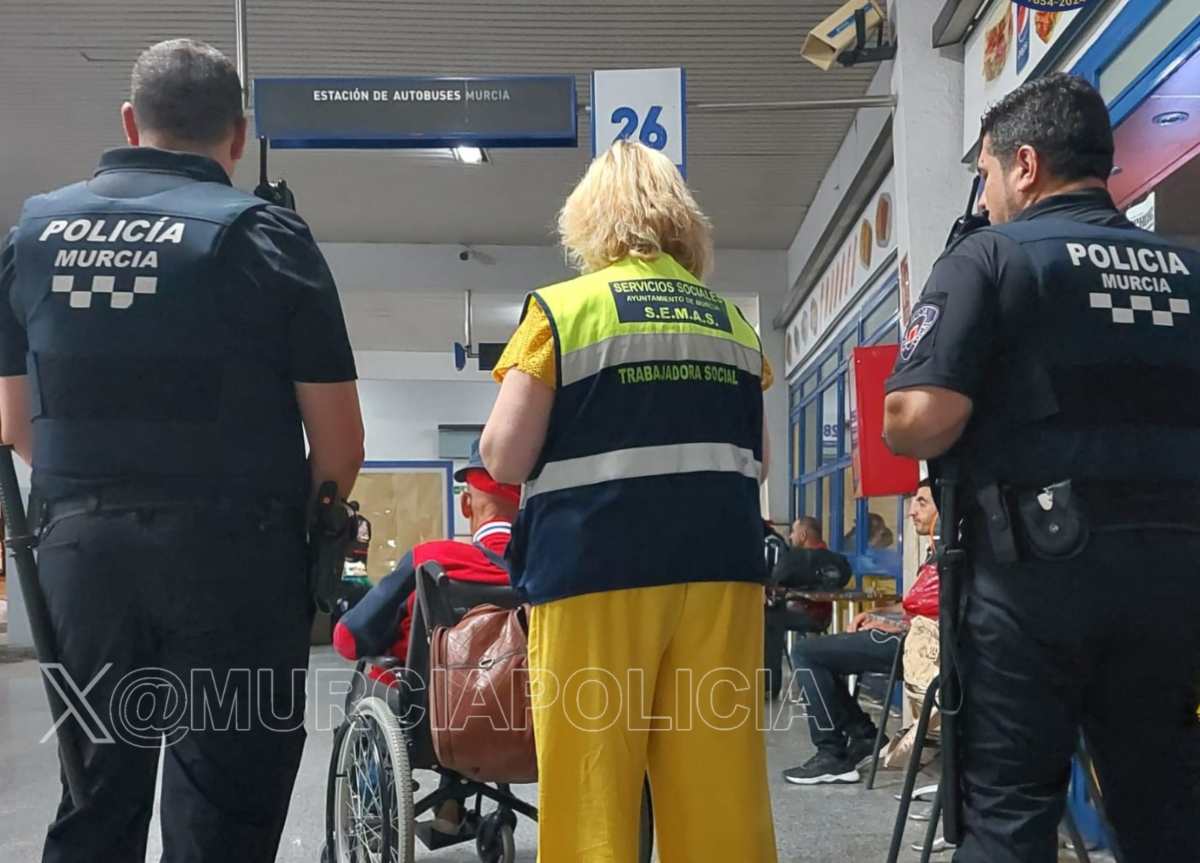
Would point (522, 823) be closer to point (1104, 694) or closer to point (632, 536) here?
point (632, 536)

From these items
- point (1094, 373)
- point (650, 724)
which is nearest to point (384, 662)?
point (650, 724)

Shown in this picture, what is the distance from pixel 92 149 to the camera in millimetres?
7668

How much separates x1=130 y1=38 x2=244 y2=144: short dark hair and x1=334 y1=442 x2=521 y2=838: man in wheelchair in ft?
3.19

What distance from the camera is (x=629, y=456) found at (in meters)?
1.59

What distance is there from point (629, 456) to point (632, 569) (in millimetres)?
168

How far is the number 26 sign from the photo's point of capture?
4230 millimetres

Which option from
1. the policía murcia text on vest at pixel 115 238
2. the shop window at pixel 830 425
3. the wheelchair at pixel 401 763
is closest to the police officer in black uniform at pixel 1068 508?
the wheelchair at pixel 401 763

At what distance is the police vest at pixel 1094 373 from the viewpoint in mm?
1358

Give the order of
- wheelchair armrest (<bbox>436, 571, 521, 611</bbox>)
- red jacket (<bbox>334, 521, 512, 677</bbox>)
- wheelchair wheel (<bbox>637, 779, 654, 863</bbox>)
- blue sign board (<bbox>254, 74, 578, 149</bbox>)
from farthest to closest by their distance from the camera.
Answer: blue sign board (<bbox>254, 74, 578, 149</bbox>), red jacket (<bbox>334, 521, 512, 677</bbox>), wheelchair armrest (<bbox>436, 571, 521, 611</bbox>), wheelchair wheel (<bbox>637, 779, 654, 863</bbox>)

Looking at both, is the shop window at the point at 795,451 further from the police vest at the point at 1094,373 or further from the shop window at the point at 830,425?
the police vest at the point at 1094,373

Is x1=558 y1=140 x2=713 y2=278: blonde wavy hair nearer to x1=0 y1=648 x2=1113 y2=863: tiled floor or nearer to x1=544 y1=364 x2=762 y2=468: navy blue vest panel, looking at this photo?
x1=544 y1=364 x2=762 y2=468: navy blue vest panel

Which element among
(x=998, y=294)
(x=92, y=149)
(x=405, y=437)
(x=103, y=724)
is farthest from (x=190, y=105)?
(x=405, y=437)

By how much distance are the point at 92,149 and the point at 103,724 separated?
24.4 ft

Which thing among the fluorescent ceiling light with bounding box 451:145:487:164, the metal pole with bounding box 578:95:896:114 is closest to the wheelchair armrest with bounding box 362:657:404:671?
the metal pole with bounding box 578:95:896:114
